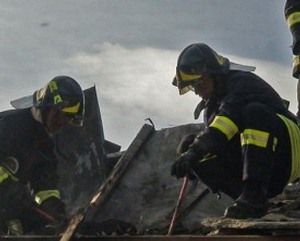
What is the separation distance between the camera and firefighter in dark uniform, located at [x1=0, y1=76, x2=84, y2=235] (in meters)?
6.99

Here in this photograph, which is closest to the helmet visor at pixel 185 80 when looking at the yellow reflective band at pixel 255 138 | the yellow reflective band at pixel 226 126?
the yellow reflective band at pixel 226 126

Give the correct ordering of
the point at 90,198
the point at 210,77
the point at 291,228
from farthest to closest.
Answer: the point at 90,198, the point at 210,77, the point at 291,228

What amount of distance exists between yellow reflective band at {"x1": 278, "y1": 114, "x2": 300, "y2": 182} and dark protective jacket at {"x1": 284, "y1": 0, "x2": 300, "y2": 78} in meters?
1.53

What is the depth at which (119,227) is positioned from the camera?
7.32 m

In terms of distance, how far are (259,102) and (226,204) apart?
189 centimetres

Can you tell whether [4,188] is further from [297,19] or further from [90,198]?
[297,19]

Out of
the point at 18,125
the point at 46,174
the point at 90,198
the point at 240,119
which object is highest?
the point at 240,119

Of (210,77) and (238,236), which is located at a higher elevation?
(210,77)

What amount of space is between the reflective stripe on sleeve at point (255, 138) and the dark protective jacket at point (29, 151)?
215 cm

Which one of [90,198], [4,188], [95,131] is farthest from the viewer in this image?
[95,131]

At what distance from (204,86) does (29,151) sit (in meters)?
1.67

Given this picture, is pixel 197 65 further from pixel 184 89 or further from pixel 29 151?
pixel 29 151

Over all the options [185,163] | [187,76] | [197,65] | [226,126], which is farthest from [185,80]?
[185,163]

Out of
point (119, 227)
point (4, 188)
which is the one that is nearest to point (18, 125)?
point (4, 188)
